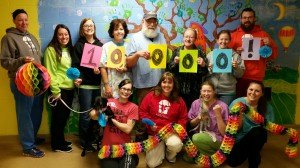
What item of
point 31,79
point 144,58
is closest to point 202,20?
point 144,58

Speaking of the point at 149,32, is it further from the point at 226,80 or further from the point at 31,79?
the point at 31,79

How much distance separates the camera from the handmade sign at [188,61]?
11.0 feet

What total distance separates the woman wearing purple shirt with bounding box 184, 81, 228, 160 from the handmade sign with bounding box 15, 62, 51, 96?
1.44m

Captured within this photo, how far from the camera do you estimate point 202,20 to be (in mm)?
3941

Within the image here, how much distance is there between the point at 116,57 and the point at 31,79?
34.3 inches

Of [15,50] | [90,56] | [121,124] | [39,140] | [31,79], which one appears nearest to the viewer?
[31,79]

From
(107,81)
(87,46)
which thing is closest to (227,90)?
(107,81)

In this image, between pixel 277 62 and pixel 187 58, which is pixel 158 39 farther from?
pixel 277 62

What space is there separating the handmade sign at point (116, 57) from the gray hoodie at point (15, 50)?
0.71 m

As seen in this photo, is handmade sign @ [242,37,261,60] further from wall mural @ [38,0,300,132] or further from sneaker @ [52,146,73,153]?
sneaker @ [52,146,73,153]

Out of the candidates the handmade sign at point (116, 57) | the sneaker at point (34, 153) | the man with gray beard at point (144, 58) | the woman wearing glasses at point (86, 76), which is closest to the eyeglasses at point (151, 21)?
the man with gray beard at point (144, 58)

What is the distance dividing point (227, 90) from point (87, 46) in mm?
1500

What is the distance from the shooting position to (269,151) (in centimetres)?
366

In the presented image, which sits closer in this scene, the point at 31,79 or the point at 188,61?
the point at 31,79
